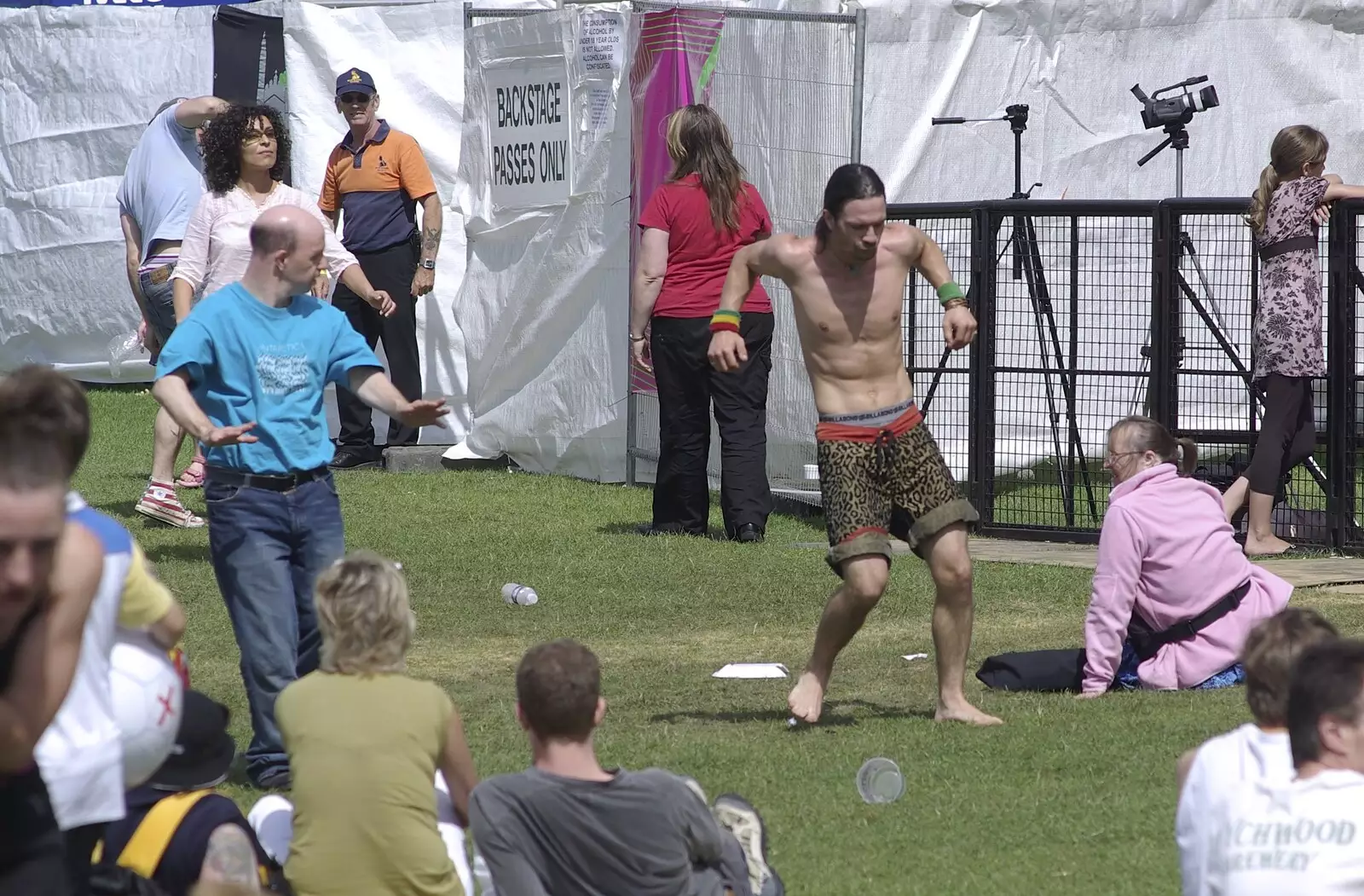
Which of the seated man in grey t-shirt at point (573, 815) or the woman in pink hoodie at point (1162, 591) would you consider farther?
the woman in pink hoodie at point (1162, 591)

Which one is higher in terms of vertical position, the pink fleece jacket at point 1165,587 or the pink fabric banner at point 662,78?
the pink fabric banner at point 662,78

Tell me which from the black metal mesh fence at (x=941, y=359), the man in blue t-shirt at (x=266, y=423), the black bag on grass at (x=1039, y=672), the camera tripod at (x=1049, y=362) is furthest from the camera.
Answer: the black metal mesh fence at (x=941, y=359)

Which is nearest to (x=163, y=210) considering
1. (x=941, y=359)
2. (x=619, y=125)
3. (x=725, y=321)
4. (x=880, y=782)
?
(x=619, y=125)

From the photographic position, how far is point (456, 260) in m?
14.5

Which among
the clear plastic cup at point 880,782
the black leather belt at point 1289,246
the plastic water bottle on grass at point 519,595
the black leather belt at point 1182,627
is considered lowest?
the plastic water bottle on grass at point 519,595

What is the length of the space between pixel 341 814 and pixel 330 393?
1044 centimetres

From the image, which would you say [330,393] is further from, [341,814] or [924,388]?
[341,814]

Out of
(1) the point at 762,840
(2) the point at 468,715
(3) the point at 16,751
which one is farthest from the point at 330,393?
(3) the point at 16,751

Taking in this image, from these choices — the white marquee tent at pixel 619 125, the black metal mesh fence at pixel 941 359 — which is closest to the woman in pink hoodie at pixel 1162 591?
the black metal mesh fence at pixel 941 359

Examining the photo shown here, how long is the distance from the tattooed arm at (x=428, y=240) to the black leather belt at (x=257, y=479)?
275 inches

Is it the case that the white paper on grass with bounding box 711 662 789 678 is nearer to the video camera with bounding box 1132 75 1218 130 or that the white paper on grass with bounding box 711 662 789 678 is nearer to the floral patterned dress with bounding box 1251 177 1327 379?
the floral patterned dress with bounding box 1251 177 1327 379

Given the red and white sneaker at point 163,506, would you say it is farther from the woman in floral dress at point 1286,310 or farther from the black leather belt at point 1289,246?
the black leather belt at point 1289,246

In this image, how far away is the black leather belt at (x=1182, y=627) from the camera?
713 cm

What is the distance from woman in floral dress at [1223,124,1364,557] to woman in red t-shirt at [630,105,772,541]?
8.37ft
